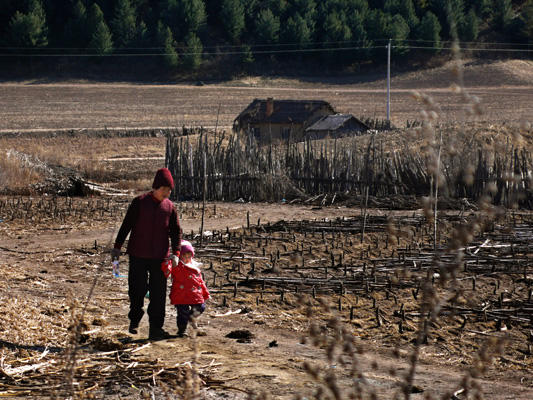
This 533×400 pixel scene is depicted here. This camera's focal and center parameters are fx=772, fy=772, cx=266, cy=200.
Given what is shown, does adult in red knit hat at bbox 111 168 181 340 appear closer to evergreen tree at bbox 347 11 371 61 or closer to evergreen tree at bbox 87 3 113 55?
evergreen tree at bbox 87 3 113 55

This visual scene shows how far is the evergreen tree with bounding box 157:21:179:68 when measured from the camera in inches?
→ 2490

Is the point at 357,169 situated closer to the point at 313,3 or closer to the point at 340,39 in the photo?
the point at 340,39

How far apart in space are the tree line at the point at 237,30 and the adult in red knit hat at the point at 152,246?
58328 millimetres

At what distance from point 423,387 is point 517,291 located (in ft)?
12.1

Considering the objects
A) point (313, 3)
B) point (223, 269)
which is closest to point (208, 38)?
point (313, 3)

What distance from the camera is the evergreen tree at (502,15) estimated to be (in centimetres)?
7338

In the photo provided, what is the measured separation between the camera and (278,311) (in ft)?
24.3

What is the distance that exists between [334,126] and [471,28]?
142 ft

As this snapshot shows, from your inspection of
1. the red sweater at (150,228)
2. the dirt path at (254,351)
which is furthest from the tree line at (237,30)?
the red sweater at (150,228)

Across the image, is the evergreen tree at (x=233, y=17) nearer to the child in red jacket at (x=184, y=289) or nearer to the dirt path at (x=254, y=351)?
the dirt path at (x=254, y=351)

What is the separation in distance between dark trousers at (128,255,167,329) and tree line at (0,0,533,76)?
192ft

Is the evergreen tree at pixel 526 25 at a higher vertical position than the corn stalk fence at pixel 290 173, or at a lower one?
higher

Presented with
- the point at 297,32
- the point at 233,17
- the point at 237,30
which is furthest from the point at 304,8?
the point at 233,17

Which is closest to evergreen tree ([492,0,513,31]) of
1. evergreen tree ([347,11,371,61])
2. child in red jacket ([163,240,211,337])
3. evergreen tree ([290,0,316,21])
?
evergreen tree ([347,11,371,61])
